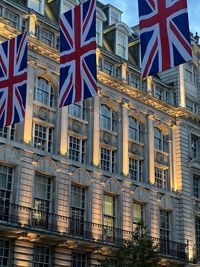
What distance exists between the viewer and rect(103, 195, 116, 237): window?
3631cm

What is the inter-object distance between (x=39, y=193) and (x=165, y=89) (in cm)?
1674

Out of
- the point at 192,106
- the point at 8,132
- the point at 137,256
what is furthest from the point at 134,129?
the point at 137,256

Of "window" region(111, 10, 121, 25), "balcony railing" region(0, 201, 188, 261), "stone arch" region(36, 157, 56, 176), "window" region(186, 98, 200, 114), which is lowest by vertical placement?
"balcony railing" region(0, 201, 188, 261)

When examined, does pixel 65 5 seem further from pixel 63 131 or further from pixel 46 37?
pixel 63 131

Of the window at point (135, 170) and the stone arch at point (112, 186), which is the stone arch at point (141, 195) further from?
the stone arch at point (112, 186)

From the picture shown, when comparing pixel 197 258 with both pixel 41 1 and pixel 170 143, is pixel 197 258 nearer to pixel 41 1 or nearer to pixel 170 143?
pixel 170 143

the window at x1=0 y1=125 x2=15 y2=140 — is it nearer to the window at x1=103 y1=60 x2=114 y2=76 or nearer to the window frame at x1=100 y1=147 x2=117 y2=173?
the window frame at x1=100 y1=147 x2=117 y2=173

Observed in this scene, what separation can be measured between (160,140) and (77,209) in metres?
11.2

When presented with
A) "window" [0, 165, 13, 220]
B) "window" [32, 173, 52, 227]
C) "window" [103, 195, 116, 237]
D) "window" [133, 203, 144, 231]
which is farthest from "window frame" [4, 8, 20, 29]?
"window" [133, 203, 144, 231]

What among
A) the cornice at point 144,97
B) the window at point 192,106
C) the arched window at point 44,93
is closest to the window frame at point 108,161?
the cornice at point 144,97

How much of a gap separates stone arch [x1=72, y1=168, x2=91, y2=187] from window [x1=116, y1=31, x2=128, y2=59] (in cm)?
1106

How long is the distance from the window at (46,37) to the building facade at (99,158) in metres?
0.11

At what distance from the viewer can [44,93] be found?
35.4 m

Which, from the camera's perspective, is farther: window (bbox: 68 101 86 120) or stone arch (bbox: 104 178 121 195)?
stone arch (bbox: 104 178 121 195)
